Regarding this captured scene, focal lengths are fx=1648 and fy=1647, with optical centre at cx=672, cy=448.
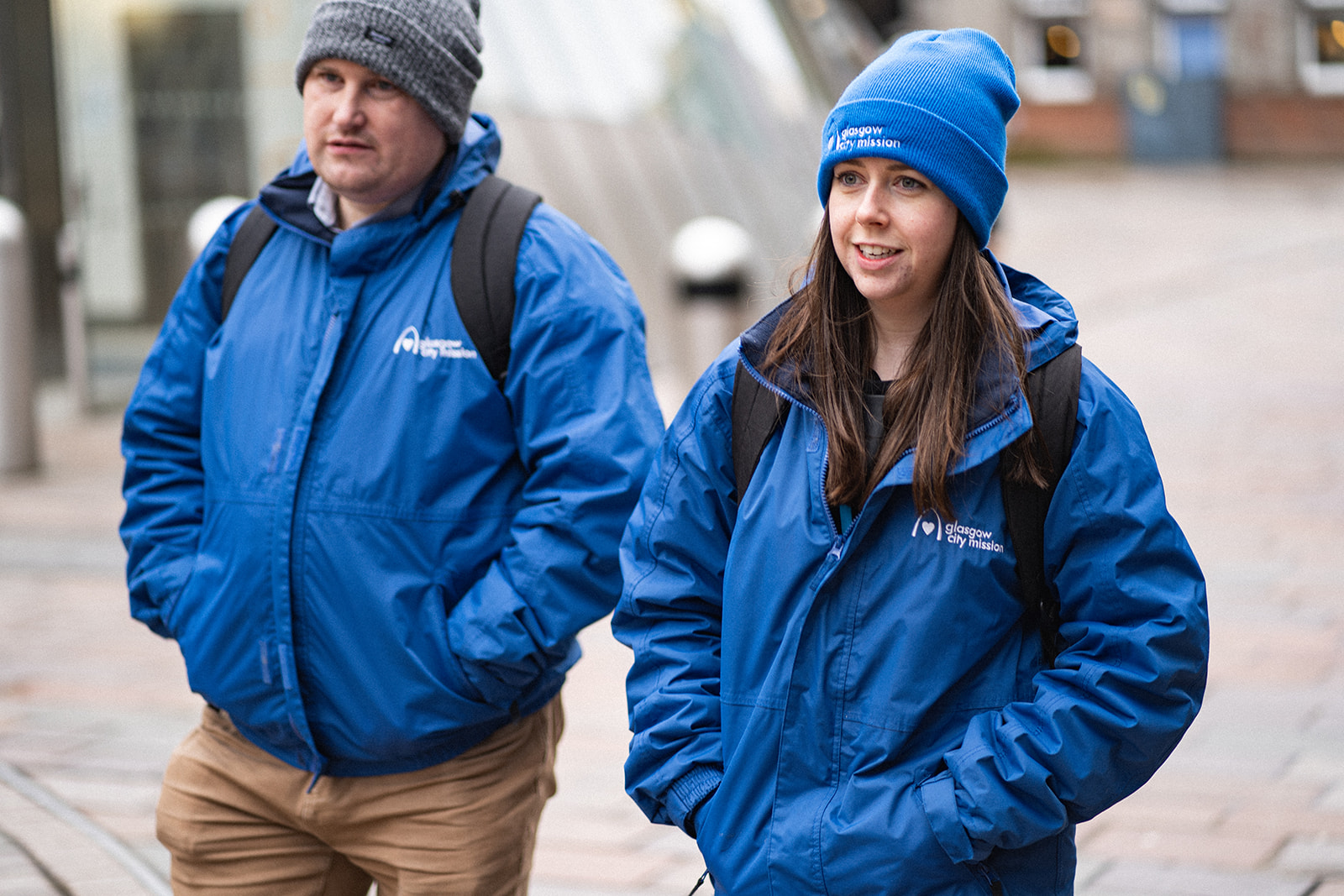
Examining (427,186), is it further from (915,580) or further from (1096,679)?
(1096,679)

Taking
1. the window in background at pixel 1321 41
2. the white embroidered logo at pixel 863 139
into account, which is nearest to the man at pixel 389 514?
the white embroidered logo at pixel 863 139

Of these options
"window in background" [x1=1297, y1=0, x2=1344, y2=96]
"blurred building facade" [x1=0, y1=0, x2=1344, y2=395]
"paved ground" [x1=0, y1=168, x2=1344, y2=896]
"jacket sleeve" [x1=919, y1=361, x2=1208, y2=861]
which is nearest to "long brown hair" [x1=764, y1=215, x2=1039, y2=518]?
"jacket sleeve" [x1=919, y1=361, x2=1208, y2=861]

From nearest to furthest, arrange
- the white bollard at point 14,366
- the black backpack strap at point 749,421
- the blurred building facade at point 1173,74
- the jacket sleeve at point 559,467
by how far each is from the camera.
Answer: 1. the black backpack strap at point 749,421
2. the jacket sleeve at point 559,467
3. the white bollard at point 14,366
4. the blurred building facade at point 1173,74

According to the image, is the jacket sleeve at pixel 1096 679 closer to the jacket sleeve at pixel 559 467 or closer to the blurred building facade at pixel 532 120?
the jacket sleeve at pixel 559 467

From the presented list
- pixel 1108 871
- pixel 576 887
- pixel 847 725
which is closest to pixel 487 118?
pixel 847 725

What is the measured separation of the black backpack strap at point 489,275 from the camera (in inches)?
109

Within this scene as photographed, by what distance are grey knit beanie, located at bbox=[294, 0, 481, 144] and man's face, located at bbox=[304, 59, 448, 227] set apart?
0.03 meters

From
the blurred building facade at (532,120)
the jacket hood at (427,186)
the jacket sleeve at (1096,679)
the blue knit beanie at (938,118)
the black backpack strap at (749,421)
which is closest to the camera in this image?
the jacket sleeve at (1096,679)

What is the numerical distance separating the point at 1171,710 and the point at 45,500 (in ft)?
25.1

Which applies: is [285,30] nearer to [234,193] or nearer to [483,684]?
[234,193]

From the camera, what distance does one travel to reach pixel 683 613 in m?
2.36

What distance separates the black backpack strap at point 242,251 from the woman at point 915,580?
3.41ft

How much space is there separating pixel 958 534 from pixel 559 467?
83 cm

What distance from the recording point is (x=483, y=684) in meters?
2.69
